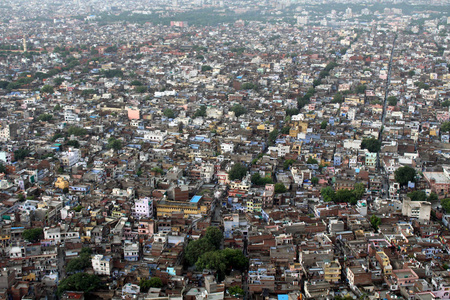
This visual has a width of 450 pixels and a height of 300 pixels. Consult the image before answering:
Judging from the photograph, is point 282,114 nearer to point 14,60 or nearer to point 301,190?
point 301,190

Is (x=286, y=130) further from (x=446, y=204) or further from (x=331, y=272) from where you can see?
(x=331, y=272)

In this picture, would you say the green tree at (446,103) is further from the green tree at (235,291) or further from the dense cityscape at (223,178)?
the green tree at (235,291)

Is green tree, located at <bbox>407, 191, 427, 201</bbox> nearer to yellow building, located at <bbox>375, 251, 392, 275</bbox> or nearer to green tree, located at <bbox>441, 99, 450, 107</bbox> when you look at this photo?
yellow building, located at <bbox>375, 251, 392, 275</bbox>

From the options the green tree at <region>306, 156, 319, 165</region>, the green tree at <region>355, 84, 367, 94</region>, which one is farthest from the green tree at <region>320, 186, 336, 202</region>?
the green tree at <region>355, 84, 367, 94</region>

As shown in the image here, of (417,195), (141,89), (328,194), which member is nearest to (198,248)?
(328,194)

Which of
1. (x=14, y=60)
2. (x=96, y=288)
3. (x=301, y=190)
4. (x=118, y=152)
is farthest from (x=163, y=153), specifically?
(x=14, y=60)

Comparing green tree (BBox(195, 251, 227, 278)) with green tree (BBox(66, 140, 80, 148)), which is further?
green tree (BBox(66, 140, 80, 148))
